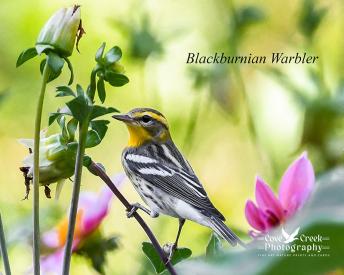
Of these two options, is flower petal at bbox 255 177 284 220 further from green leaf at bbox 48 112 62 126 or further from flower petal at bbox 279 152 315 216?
green leaf at bbox 48 112 62 126

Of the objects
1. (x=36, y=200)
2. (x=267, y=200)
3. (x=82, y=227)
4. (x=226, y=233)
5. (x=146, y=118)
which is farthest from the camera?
(x=146, y=118)

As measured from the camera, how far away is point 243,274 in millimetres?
189

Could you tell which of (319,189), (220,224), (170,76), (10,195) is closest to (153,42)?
(10,195)

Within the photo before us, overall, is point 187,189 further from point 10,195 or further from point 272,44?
point 272,44

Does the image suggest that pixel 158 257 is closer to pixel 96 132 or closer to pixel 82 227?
pixel 96 132

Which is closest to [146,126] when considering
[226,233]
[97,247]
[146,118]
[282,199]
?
[146,118]

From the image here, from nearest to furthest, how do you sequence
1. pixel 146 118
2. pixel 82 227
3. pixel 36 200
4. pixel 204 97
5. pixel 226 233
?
pixel 36 200
pixel 226 233
pixel 82 227
pixel 146 118
pixel 204 97

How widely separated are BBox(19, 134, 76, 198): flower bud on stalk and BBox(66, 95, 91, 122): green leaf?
5 centimetres

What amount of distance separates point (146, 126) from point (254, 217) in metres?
0.43

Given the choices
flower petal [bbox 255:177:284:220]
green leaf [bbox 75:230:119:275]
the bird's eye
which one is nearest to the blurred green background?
green leaf [bbox 75:230:119:275]

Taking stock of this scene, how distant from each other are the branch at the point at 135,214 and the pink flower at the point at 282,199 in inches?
2.9

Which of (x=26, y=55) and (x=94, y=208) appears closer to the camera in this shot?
(x=26, y=55)

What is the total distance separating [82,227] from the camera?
0.73 meters

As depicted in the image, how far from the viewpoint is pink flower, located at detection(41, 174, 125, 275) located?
697mm
